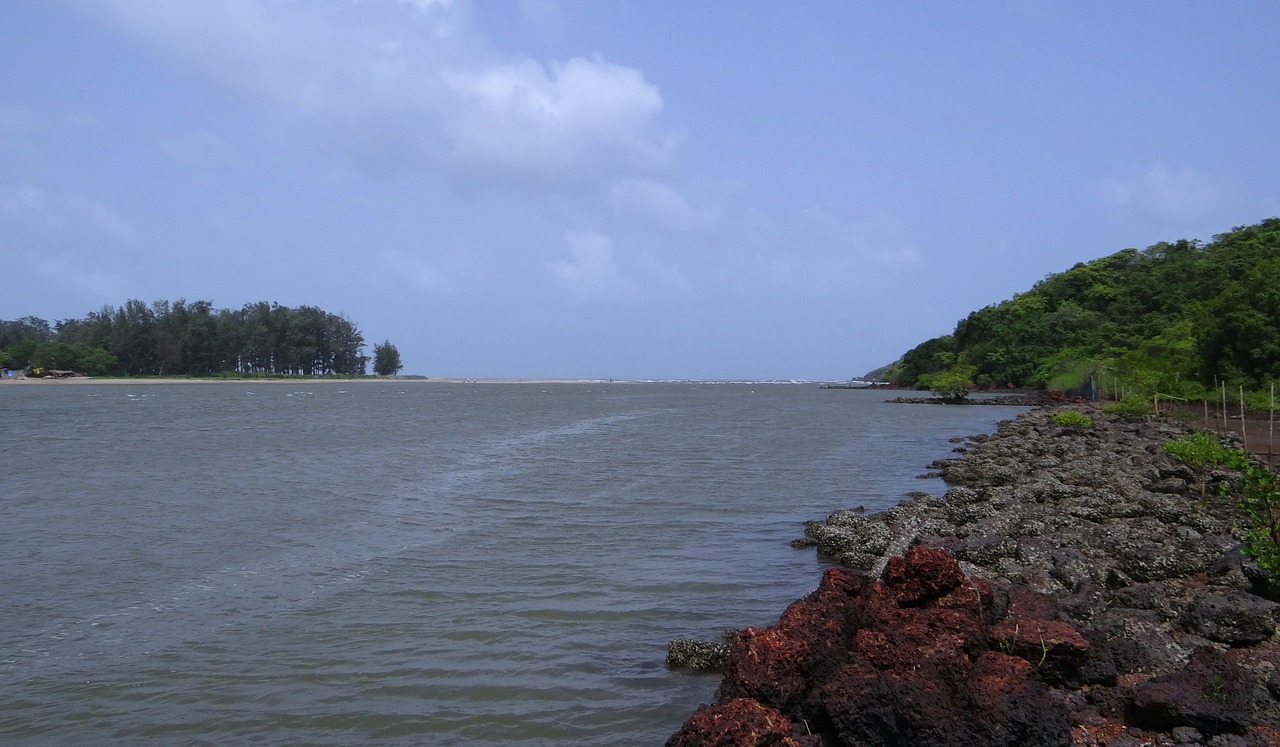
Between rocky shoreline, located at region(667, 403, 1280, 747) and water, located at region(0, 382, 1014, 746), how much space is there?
125 centimetres

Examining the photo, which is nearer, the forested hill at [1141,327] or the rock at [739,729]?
the rock at [739,729]

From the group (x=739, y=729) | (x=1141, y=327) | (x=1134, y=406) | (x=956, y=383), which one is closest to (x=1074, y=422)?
(x=1134, y=406)

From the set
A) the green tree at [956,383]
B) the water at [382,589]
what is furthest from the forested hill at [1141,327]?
the water at [382,589]

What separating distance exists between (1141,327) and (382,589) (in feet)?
244

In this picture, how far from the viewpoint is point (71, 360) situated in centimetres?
11975

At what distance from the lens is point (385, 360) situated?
17600cm

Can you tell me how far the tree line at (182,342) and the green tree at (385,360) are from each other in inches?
637

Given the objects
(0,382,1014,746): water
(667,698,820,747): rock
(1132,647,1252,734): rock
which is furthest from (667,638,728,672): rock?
(1132,647,1252,734): rock

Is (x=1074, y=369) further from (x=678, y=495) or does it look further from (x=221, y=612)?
(x=221, y=612)

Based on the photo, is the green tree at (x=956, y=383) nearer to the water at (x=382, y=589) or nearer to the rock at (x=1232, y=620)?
the water at (x=382, y=589)

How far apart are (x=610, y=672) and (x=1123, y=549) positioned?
633 cm

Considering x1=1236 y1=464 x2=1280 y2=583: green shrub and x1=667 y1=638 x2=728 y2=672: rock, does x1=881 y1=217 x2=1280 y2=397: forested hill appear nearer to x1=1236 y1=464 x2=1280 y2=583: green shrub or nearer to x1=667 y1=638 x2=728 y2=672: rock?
x1=1236 y1=464 x2=1280 y2=583: green shrub

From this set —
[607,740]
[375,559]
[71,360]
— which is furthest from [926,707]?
[71,360]

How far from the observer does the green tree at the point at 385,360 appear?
575 ft
